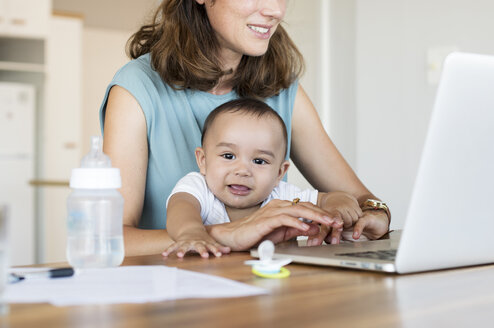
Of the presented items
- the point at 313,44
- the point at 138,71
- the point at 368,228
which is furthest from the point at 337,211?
the point at 313,44

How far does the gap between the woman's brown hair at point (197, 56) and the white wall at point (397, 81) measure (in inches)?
45.0

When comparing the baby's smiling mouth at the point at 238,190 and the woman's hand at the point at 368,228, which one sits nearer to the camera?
the woman's hand at the point at 368,228

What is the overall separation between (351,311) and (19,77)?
4552mm

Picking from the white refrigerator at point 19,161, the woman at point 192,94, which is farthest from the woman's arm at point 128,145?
the white refrigerator at point 19,161

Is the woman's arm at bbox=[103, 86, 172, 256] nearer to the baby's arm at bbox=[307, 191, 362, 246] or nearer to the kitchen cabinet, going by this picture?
the baby's arm at bbox=[307, 191, 362, 246]

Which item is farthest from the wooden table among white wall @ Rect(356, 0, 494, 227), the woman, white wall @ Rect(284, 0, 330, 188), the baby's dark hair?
white wall @ Rect(284, 0, 330, 188)

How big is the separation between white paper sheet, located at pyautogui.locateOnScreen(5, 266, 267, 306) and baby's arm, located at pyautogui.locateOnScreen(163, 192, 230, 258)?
186mm

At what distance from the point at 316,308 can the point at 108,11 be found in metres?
5.85

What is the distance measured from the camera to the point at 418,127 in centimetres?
283

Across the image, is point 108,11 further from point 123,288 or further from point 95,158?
point 123,288

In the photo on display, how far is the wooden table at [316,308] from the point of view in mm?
554

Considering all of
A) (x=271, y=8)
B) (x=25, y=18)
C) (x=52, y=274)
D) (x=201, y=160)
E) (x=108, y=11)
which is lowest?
(x=52, y=274)

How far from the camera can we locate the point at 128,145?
1.46 metres

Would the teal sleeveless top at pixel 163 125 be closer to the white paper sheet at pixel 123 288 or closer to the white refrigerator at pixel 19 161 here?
the white paper sheet at pixel 123 288
